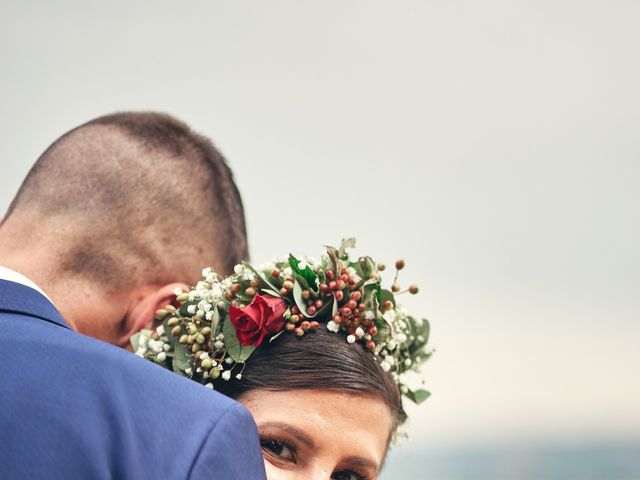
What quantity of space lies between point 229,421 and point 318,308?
1698mm

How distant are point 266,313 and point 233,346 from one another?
0.22 meters

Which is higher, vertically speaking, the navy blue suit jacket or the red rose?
the red rose

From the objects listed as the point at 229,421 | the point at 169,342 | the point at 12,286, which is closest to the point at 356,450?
the point at 169,342

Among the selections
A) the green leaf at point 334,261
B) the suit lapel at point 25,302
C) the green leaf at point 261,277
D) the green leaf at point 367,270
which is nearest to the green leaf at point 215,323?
the green leaf at point 261,277

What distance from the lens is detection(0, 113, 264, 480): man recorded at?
7.82ft

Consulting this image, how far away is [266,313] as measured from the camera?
13.2 ft

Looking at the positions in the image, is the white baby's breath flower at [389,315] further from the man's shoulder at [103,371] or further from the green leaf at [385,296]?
the man's shoulder at [103,371]

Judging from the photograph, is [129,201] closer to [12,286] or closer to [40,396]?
[12,286]

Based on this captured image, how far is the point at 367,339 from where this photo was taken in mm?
4215

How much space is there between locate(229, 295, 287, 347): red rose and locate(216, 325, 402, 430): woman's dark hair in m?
0.08

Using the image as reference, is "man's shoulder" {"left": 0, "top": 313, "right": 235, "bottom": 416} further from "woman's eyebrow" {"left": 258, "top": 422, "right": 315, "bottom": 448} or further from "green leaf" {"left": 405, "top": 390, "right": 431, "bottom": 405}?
"green leaf" {"left": 405, "top": 390, "right": 431, "bottom": 405}

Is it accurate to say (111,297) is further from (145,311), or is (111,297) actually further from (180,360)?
(180,360)

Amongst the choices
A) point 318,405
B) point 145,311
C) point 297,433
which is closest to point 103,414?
point 297,433

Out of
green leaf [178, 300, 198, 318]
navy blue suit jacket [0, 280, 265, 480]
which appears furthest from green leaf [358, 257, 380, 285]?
navy blue suit jacket [0, 280, 265, 480]
